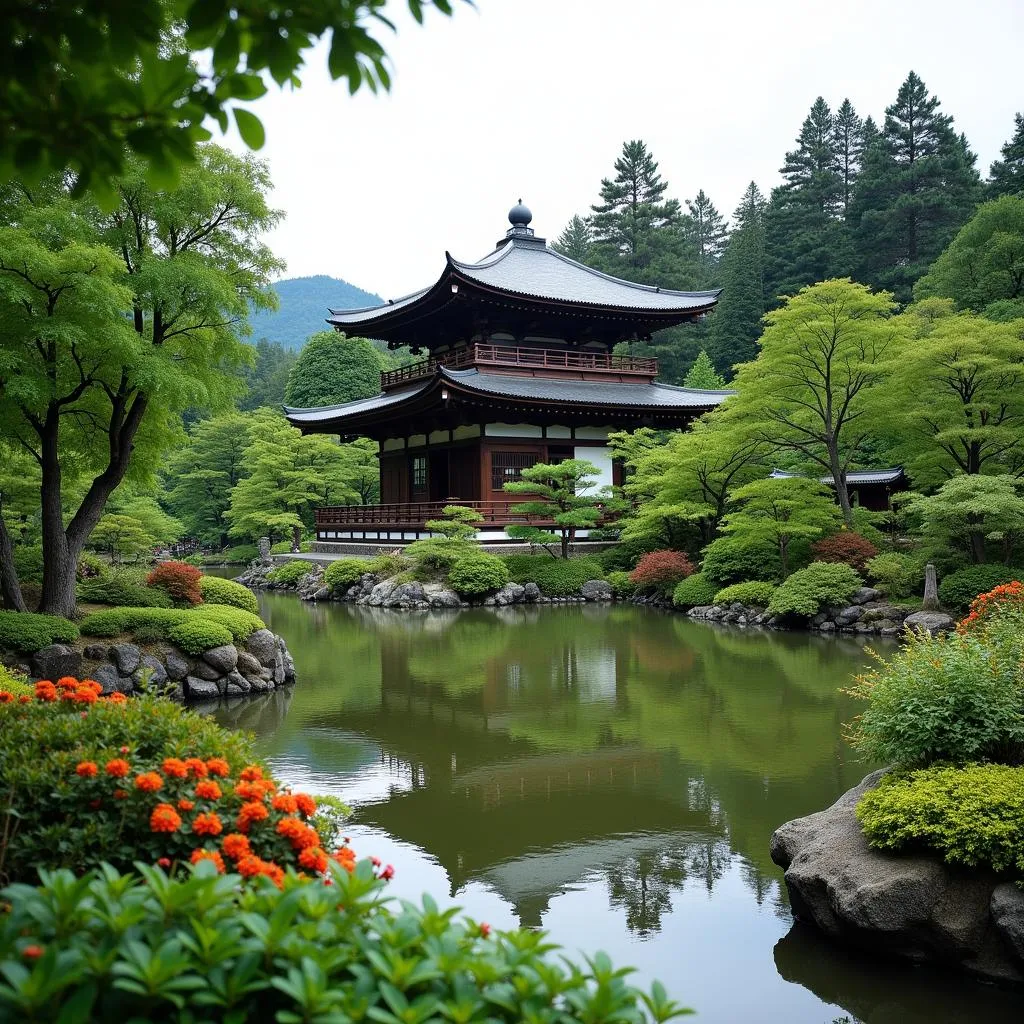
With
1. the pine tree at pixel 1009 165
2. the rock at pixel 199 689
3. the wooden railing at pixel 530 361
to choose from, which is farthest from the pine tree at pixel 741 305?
the rock at pixel 199 689

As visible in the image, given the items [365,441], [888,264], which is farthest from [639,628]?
[888,264]

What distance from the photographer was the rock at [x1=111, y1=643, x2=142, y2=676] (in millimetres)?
10008

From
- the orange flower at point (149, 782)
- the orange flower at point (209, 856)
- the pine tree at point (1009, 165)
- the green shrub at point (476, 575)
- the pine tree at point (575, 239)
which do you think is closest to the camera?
the orange flower at point (209, 856)

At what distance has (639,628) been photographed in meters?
16.6

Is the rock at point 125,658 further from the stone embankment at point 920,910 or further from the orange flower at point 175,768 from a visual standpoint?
the stone embankment at point 920,910

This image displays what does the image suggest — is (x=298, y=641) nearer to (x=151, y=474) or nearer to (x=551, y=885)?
(x=151, y=474)

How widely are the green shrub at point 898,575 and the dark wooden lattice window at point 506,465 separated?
11.3 metres

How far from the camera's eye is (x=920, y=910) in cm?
431

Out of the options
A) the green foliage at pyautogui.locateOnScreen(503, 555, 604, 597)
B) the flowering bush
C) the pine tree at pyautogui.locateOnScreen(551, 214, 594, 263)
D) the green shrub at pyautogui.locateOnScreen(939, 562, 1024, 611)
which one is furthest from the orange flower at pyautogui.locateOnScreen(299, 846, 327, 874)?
the pine tree at pyautogui.locateOnScreen(551, 214, 594, 263)

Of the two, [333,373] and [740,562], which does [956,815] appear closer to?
[740,562]

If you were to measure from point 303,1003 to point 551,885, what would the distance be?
12.1 feet

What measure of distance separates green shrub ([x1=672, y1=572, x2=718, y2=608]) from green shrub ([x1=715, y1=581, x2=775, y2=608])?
0.63 m

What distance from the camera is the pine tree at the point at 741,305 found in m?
45.0

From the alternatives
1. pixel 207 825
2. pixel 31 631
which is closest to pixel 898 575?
pixel 31 631
